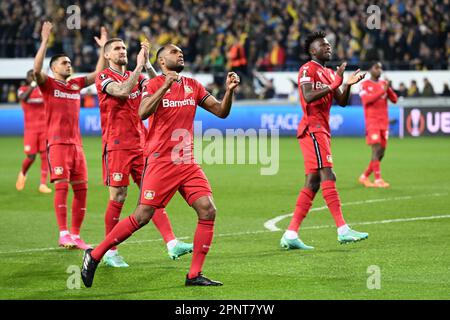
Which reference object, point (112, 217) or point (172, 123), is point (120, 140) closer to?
point (112, 217)

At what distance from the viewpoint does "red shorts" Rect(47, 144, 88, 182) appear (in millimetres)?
10984

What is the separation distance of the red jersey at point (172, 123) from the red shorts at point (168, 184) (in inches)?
3.7

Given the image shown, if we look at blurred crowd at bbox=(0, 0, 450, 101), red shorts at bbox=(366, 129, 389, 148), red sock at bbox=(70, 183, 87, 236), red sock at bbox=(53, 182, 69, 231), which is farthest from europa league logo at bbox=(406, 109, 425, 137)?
red sock at bbox=(70, 183, 87, 236)

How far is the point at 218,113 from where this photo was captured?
27.7ft

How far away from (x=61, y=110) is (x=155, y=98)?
3.51 meters

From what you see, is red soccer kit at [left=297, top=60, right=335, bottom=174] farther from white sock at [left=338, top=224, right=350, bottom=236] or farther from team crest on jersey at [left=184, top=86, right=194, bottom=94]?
team crest on jersey at [left=184, top=86, right=194, bottom=94]

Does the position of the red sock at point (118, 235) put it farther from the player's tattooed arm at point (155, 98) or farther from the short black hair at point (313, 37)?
the short black hair at point (313, 37)

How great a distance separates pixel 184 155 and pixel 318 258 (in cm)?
205

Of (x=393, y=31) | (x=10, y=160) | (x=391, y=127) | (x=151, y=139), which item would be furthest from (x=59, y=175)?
(x=393, y=31)

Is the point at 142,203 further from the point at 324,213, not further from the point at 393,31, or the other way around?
the point at 393,31

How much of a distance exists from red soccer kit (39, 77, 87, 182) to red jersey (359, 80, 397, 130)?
740 centimetres

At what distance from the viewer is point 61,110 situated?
11.3 m

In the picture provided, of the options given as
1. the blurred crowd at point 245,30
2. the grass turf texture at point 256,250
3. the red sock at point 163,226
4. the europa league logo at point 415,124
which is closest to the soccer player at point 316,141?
the grass turf texture at point 256,250

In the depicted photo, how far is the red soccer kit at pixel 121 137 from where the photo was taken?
32.3ft
